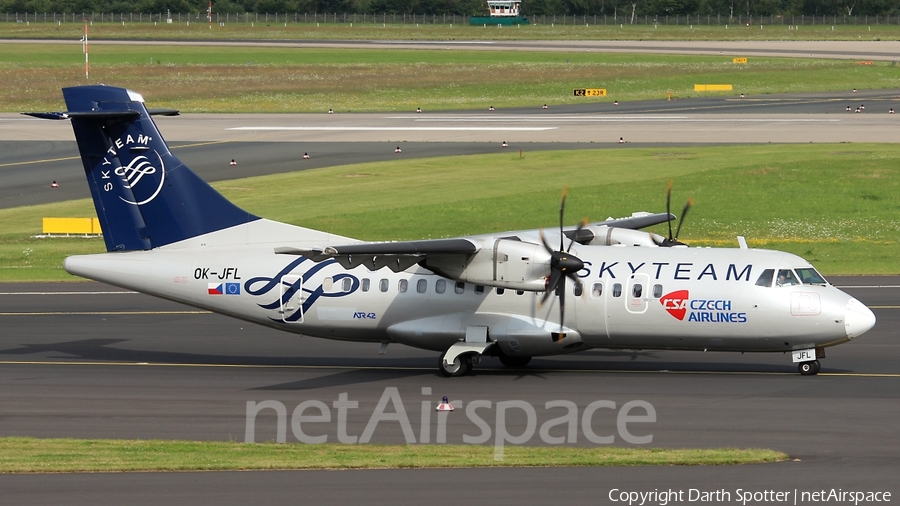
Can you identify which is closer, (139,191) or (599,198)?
(139,191)

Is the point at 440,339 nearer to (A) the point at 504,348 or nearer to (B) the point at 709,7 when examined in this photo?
(A) the point at 504,348

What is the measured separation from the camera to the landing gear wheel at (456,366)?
81.8 ft

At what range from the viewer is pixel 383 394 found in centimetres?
2339

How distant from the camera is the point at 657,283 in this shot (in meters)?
24.2

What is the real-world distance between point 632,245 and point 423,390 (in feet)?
22.3

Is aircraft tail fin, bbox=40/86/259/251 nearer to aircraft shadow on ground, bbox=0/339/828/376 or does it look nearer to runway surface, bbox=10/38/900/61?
aircraft shadow on ground, bbox=0/339/828/376

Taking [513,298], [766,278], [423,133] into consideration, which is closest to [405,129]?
[423,133]

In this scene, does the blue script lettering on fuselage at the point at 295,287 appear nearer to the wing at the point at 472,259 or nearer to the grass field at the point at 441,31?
the wing at the point at 472,259

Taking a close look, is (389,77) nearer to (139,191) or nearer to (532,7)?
(139,191)

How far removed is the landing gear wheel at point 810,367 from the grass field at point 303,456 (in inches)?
270

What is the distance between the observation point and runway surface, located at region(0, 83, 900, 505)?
1585 cm

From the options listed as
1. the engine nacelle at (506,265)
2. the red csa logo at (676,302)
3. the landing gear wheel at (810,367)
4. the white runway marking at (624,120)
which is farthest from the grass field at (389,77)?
the landing gear wheel at (810,367)

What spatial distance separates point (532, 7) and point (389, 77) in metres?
95.5

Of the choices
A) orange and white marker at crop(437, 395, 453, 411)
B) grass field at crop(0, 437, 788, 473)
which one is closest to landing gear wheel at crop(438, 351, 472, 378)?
orange and white marker at crop(437, 395, 453, 411)
